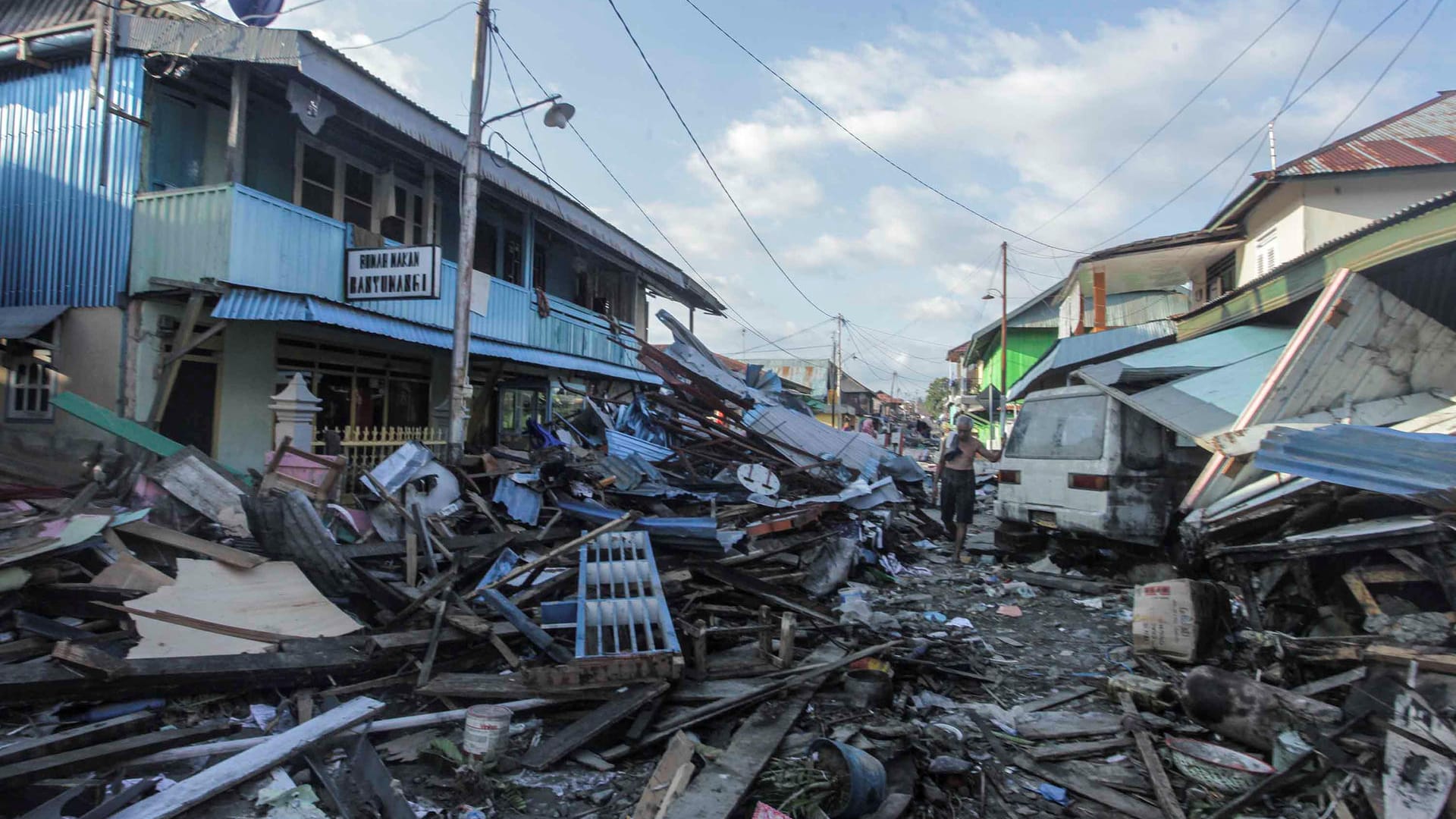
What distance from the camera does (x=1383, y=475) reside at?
4.04 metres

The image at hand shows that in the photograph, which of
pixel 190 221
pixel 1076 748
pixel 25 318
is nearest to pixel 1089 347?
pixel 1076 748

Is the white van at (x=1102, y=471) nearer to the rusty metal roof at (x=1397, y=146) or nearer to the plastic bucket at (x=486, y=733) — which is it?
the plastic bucket at (x=486, y=733)

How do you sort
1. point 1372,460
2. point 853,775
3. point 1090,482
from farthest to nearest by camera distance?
point 1090,482, point 1372,460, point 853,775

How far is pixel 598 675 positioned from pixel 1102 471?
5419mm

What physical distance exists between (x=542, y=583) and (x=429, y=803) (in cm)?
243

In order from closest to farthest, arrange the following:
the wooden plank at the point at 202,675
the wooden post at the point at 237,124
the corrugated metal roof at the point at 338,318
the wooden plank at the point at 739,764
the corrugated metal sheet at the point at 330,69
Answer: the wooden plank at the point at 739,764
the wooden plank at the point at 202,675
the corrugated metal sheet at the point at 330,69
the corrugated metal roof at the point at 338,318
the wooden post at the point at 237,124

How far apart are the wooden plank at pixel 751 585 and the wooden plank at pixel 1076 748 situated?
6.92 ft

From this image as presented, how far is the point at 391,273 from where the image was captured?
28.2 ft

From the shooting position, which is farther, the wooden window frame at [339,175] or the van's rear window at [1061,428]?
the wooden window frame at [339,175]

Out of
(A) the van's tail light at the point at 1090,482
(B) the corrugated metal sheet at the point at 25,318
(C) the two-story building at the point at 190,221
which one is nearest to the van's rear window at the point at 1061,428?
(A) the van's tail light at the point at 1090,482

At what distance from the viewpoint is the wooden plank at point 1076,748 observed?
3562 mm

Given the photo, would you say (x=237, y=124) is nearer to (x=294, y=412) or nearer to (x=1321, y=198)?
(x=294, y=412)

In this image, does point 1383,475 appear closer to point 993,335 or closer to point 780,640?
point 780,640

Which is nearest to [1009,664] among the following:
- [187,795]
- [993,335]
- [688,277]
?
[187,795]
